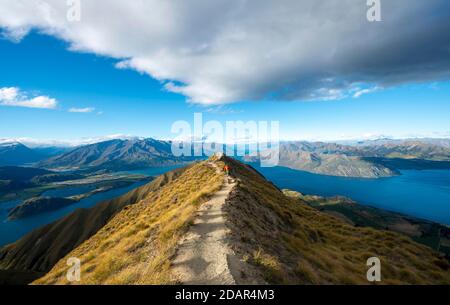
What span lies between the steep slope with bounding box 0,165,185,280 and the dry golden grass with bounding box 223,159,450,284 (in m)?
96.1

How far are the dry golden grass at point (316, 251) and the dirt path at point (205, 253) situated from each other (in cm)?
114

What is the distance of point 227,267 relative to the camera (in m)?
10.5

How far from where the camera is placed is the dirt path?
10039 mm

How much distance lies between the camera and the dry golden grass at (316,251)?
508 inches

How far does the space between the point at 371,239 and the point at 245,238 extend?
24.3 m

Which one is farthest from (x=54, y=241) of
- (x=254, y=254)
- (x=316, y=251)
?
(x=254, y=254)
